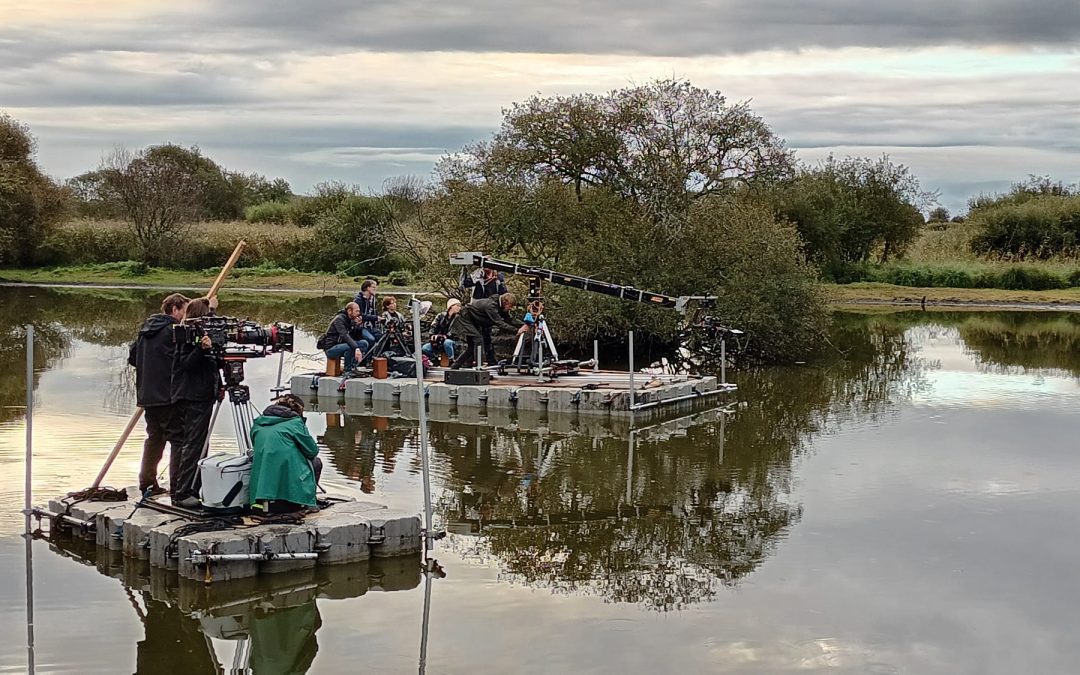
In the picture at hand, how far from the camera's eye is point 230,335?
1021 cm

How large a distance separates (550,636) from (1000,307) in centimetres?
3669

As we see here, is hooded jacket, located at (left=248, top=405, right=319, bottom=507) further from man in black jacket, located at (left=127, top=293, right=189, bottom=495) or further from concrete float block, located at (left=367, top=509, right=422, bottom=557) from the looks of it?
man in black jacket, located at (left=127, top=293, right=189, bottom=495)

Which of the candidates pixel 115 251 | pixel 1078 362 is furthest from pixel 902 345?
pixel 115 251

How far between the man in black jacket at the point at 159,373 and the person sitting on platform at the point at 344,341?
9.66m

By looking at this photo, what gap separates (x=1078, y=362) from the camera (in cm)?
2639

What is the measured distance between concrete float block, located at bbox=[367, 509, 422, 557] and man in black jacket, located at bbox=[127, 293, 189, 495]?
5.72 ft

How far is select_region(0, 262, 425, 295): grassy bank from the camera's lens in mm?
48281

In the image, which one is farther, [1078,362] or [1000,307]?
[1000,307]

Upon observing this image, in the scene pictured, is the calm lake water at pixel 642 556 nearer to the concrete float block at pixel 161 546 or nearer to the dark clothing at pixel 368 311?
the concrete float block at pixel 161 546

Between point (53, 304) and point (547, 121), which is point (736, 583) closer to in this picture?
point (547, 121)

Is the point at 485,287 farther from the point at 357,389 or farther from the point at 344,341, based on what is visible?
the point at 357,389

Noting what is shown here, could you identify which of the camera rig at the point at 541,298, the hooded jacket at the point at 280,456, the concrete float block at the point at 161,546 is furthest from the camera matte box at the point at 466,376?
the concrete float block at the point at 161,546

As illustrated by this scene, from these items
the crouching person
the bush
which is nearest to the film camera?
the crouching person

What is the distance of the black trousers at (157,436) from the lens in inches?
416
